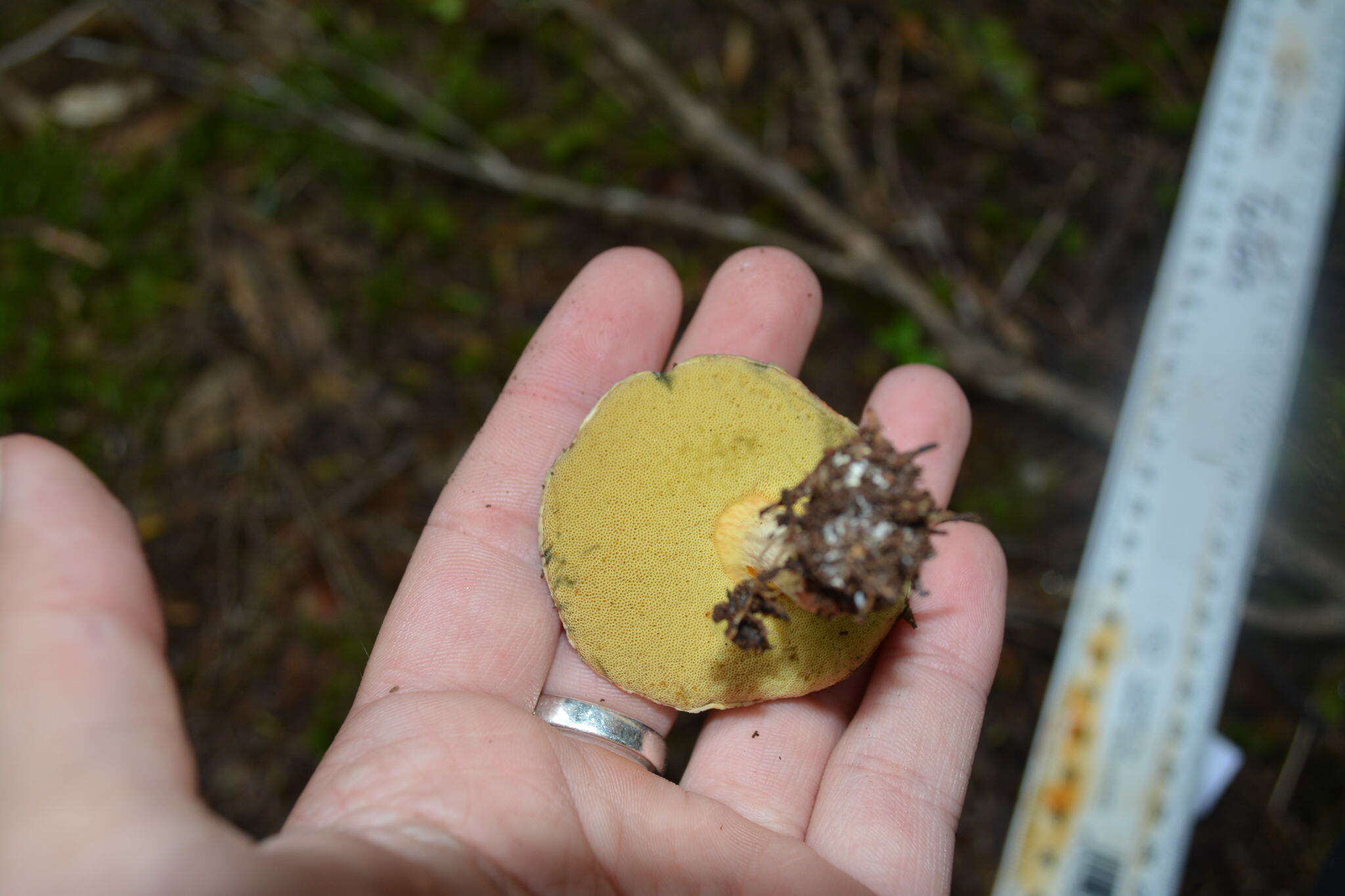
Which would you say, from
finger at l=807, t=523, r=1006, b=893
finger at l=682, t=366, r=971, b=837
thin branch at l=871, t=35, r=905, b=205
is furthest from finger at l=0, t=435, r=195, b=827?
thin branch at l=871, t=35, r=905, b=205

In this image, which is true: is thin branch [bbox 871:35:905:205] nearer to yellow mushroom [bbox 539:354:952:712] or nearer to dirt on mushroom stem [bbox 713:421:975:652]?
yellow mushroom [bbox 539:354:952:712]

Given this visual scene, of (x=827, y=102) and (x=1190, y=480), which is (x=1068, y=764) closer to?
(x=1190, y=480)

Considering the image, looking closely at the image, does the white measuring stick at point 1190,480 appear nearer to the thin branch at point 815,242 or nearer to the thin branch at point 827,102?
the thin branch at point 815,242

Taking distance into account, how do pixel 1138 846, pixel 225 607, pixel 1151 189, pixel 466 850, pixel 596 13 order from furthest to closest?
pixel 1151 189 → pixel 596 13 → pixel 225 607 → pixel 1138 846 → pixel 466 850

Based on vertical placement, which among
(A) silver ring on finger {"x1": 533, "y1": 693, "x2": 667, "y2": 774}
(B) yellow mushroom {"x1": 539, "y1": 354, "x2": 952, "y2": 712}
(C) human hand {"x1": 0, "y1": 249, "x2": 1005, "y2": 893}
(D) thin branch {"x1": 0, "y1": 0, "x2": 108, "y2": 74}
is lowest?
(A) silver ring on finger {"x1": 533, "y1": 693, "x2": 667, "y2": 774}

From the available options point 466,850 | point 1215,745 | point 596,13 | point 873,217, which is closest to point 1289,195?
point 873,217

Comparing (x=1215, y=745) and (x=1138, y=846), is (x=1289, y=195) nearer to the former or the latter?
(x=1215, y=745)

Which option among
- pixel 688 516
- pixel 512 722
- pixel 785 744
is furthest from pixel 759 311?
pixel 512 722
